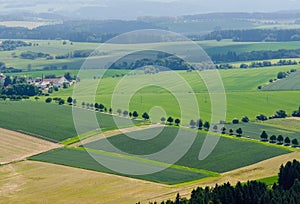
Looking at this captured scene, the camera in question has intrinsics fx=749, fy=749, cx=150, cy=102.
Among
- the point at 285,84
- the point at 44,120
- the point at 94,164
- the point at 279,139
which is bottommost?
the point at 94,164

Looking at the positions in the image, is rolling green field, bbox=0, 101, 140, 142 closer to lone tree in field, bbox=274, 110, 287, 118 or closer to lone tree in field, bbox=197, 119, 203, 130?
lone tree in field, bbox=197, 119, 203, 130

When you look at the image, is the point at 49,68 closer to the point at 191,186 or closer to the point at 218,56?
the point at 218,56

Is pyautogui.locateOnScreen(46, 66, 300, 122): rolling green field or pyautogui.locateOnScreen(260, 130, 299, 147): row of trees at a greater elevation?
pyautogui.locateOnScreen(46, 66, 300, 122): rolling green field

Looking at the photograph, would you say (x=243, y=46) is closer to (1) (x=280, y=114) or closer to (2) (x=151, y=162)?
(1) (x=280, y=114)

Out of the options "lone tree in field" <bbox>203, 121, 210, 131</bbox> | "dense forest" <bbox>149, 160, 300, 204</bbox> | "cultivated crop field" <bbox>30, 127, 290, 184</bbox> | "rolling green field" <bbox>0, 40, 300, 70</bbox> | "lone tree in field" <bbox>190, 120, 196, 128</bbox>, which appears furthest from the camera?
"rolling green field" <bbox>0, 40, 300, 70</bbox>

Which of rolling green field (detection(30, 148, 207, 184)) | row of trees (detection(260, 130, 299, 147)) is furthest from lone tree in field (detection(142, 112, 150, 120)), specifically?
rolling green field (detection(30, 148, 207, 184))

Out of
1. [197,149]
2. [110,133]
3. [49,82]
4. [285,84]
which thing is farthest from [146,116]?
[49,82]

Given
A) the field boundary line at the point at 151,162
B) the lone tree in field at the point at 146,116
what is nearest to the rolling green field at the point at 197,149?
the field boundary line at the point at 151,162
